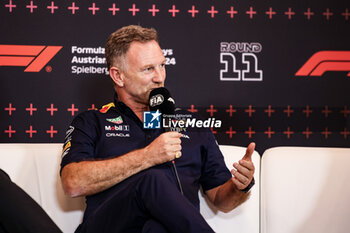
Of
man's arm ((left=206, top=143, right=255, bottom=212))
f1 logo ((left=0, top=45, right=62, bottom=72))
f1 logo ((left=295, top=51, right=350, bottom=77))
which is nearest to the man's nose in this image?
man's arm ((left=206, top=143, right=255, bottom=212))

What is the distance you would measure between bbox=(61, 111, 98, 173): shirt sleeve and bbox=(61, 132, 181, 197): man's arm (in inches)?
3.1

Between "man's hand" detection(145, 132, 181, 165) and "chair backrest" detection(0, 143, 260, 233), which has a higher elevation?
"man's hand" detection(145, 132, 181, 165)

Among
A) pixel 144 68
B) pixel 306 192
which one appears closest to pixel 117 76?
pixel 144 68

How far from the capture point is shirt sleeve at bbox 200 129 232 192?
209cm

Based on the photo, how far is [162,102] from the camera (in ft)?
6.04

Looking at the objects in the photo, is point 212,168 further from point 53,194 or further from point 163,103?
point 53,194

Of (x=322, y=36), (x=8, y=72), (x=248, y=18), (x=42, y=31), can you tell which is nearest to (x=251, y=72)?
(x=248, y=18)

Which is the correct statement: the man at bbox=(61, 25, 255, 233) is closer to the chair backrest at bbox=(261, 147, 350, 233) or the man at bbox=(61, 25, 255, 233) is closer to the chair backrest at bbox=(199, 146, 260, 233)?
the chair backrest at bbox=(199, 146, 260, 233)

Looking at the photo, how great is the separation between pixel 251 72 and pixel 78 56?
42.5 inches

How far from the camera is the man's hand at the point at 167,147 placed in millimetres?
1799

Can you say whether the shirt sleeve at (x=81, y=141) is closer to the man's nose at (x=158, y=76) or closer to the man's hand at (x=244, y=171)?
the man's nose at (x=158, y=76)

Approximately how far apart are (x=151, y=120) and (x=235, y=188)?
48 cm

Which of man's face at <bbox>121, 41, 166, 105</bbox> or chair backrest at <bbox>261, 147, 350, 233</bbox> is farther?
man's face at <bbox>121, 41, 166, 105</bbox>

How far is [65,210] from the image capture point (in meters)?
2.06
